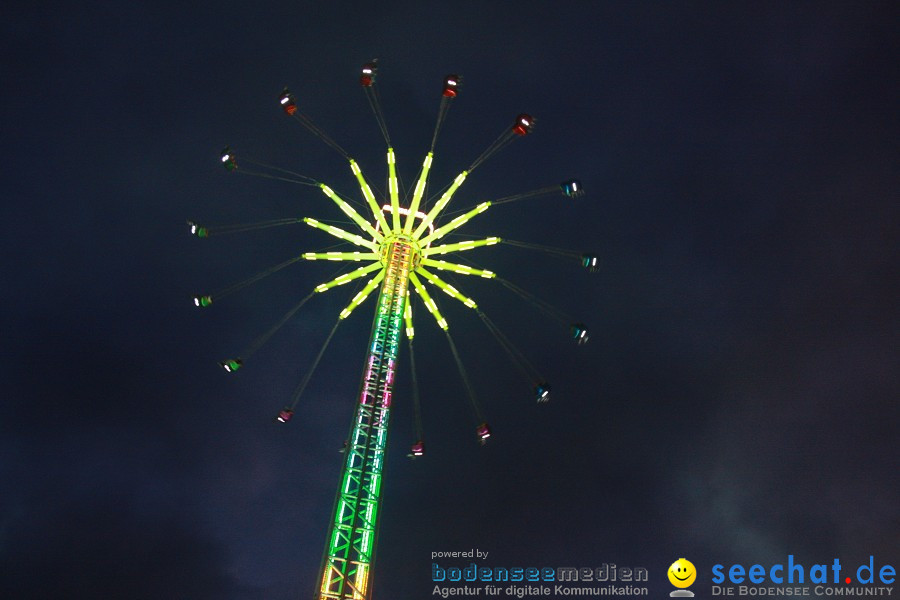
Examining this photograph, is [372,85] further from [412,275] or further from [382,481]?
[382,481]

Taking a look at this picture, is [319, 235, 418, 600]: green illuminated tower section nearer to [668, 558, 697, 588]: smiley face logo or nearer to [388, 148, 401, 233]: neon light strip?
[388, 148, 401, 233]: neon light strip

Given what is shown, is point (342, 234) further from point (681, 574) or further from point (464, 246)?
point (681, 574)

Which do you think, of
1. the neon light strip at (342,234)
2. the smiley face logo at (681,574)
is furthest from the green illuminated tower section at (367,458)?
the smiley face logo at (681,574)

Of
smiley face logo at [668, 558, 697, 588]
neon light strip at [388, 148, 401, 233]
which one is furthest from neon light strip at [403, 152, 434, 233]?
smiley face logo at [668, 558, 697, 588]

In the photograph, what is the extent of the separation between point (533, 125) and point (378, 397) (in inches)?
607

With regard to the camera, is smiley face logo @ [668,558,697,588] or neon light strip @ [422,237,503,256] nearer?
neon light strip @ [422,237,503,256]

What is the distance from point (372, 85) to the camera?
30938 millimetres

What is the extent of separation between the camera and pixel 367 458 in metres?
24.3

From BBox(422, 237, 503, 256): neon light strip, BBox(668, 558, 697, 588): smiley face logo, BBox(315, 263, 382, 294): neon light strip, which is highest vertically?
BBox(422, 237, 503, 256): neon light strip

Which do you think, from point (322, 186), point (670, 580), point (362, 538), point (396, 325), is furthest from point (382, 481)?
point (670, 580)

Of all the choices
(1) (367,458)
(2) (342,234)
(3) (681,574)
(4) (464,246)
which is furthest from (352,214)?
(3) (681,574)

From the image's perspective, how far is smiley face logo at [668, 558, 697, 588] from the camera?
4025 cm

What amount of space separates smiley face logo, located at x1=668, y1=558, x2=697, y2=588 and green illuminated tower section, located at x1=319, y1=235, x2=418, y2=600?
25.1 m

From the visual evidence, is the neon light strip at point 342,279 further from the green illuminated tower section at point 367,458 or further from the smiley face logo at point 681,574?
the smiley face logo at point 681,574
